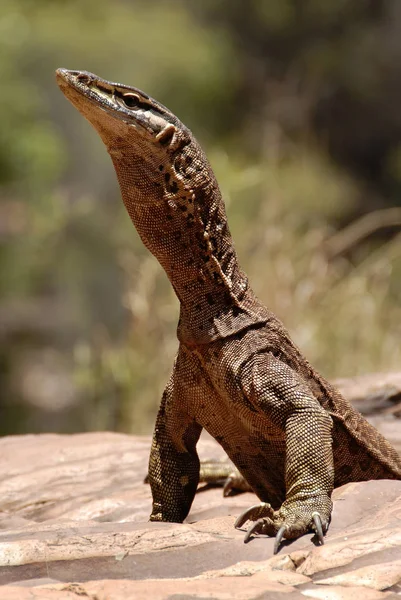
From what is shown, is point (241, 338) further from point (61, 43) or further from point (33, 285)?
point (61, 43)

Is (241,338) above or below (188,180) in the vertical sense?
below

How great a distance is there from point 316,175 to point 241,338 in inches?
470

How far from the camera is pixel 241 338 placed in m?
3.87

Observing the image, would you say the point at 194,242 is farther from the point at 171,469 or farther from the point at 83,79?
the point at 171,469

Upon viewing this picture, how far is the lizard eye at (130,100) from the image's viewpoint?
368 cm

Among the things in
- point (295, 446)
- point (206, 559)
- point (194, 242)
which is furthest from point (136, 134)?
point (206, 559)

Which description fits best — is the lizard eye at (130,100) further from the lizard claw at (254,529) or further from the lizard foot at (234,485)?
the lizard foot at (234,485)

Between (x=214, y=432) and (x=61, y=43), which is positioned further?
(x=61, y=43)

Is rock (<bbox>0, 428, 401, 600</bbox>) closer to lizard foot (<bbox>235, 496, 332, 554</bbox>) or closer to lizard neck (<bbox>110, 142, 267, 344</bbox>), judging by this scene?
lizard foot (<bbox>235, 496, 332, 554</bbox>)

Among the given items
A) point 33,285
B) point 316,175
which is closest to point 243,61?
point 316,175

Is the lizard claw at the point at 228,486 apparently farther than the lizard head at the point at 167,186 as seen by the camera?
Yes

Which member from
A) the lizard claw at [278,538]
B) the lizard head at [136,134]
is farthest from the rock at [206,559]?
the lizard head at [136,134]

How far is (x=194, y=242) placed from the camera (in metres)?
3.87

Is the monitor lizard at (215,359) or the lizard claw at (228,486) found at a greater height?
the monitor lizard at (215,359)
